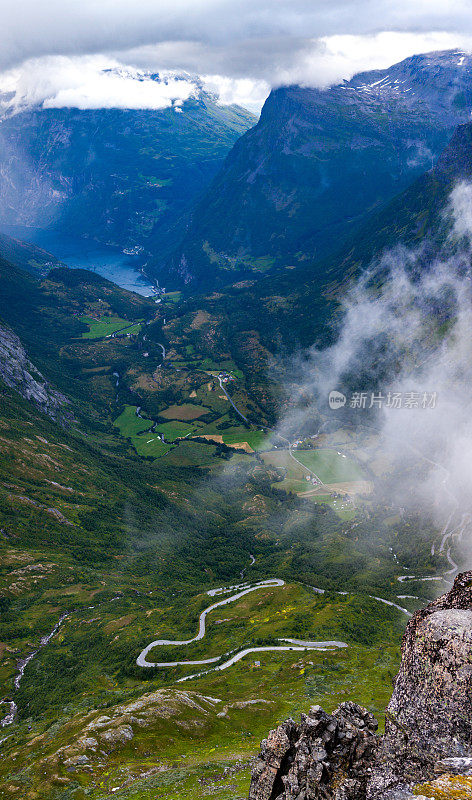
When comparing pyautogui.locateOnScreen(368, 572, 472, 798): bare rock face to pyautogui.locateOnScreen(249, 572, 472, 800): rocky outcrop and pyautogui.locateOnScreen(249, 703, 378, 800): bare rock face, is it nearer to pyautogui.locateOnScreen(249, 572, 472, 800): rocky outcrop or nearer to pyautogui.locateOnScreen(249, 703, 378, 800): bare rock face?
pyautogui.locateOnScreen(249, 572, 472, 800): rocky outcrop

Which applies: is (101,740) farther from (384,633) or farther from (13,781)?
(384,633)

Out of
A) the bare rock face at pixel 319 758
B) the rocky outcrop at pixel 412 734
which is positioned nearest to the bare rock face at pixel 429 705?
the rocky outcrop at pixel 412 734

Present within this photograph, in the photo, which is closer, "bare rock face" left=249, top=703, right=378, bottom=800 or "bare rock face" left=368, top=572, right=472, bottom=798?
"bare rock face" left=368, top=572, right=472, bottom=798

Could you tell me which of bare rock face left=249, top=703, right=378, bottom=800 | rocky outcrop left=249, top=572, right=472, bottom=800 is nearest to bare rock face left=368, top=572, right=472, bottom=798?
rocky outcrop left=249, top=572, right=472, bottom=800

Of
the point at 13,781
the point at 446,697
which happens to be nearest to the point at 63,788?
the point at 13,781

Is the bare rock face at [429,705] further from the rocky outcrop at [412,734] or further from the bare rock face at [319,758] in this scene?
the bare rock face at [319,758]
